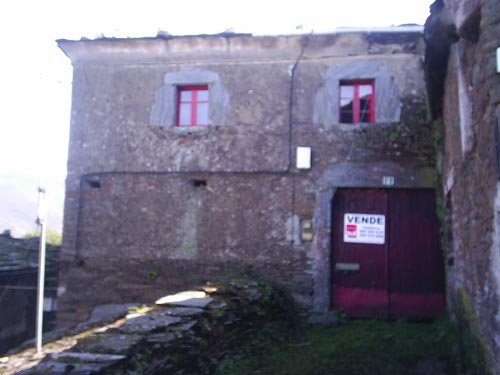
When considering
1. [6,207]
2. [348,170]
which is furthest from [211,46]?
[6,207]

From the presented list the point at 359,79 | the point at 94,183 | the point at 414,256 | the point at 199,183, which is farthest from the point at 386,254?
the point at 94,183

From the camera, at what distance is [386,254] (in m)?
7.68

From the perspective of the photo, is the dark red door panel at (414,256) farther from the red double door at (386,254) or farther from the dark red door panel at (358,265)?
the dark red door panel at (358,265)

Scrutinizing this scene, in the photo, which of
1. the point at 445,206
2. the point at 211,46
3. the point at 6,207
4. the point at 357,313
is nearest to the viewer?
the point at 445,206

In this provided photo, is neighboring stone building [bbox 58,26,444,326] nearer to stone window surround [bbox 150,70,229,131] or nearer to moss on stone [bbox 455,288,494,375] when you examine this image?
stone window surround [bbox 150,70,229,131]

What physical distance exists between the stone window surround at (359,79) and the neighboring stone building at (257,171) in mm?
17

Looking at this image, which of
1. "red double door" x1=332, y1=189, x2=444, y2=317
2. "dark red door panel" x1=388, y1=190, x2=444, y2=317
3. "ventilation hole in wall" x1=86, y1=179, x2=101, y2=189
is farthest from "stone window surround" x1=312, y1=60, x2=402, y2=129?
"ventilation hole in wall" x1=86, y1=179, x2=101, y2=189

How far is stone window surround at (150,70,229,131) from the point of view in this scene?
8.20 metres

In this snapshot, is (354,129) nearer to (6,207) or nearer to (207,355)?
(207,355)

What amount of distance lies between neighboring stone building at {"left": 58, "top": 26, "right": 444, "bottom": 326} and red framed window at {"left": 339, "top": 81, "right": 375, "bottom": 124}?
0.07 ft

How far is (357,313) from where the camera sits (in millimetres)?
7609

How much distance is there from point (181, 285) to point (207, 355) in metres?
3.00

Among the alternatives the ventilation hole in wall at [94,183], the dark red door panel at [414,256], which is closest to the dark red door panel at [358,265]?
the dark red door panel at [414,256]

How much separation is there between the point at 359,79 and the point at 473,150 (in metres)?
3.90
